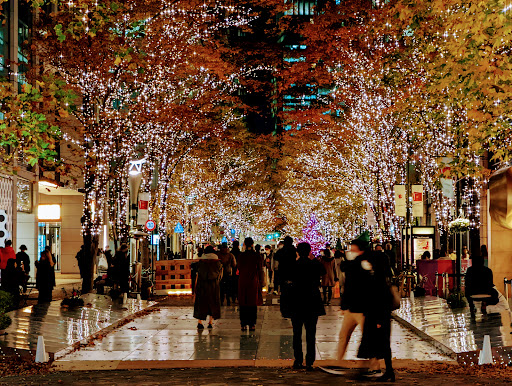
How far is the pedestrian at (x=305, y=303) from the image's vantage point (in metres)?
12.0

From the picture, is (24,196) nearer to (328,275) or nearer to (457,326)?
(328,275)

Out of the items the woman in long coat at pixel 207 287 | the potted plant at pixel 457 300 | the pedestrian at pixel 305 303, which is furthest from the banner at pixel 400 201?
the pedestrian at pixel 305 303

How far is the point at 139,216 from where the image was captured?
28.4 metres

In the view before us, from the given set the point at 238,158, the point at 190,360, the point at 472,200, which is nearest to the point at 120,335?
the point at 190,360

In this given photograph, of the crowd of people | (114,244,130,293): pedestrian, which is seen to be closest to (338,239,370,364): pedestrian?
the crowd of people

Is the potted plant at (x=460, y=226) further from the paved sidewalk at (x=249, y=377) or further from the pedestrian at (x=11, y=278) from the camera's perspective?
the paved sidewalk at (x=249, y=377)

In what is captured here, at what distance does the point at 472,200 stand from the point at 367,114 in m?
5.50

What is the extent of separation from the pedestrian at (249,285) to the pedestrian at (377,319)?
6.63 m

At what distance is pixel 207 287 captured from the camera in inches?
705

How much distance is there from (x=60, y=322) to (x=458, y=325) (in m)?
8.55

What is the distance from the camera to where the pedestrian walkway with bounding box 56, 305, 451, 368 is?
44.3ft

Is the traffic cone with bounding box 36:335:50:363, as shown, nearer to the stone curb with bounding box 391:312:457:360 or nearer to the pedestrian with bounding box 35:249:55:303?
the stone curb with bounding box 391:312:457:360

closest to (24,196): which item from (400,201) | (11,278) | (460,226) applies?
(11,278)

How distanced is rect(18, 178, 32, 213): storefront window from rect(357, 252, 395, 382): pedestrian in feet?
87.5
